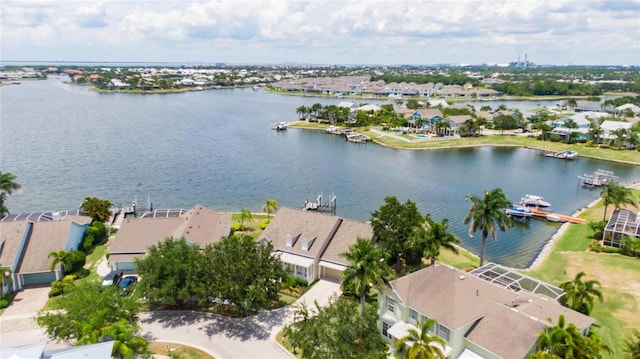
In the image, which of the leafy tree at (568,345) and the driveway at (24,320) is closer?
the leafy tree at (568,345)

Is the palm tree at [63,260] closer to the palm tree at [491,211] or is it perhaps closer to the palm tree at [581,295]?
the palm tree at [491,211]

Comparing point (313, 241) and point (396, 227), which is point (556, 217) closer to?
point (396, 227)

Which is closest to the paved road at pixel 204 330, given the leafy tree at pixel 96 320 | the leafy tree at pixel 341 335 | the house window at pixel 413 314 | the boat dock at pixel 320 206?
the leafy tree at pixel 96 320

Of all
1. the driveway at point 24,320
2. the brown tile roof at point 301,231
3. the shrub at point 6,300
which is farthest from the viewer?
the brown tile roof at point 301,231

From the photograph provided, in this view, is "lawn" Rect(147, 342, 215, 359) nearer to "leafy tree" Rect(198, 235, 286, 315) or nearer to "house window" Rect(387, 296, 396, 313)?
"leafy tree" Rect(198, 235, 286, 315)

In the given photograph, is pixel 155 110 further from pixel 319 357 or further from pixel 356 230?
pixel 319 357

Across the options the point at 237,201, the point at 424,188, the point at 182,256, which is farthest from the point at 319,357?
the point at 424,188

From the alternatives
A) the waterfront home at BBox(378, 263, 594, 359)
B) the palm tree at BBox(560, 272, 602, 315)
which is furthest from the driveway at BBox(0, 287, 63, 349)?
the palm tree at BBox(560, 272, 602, 315)
